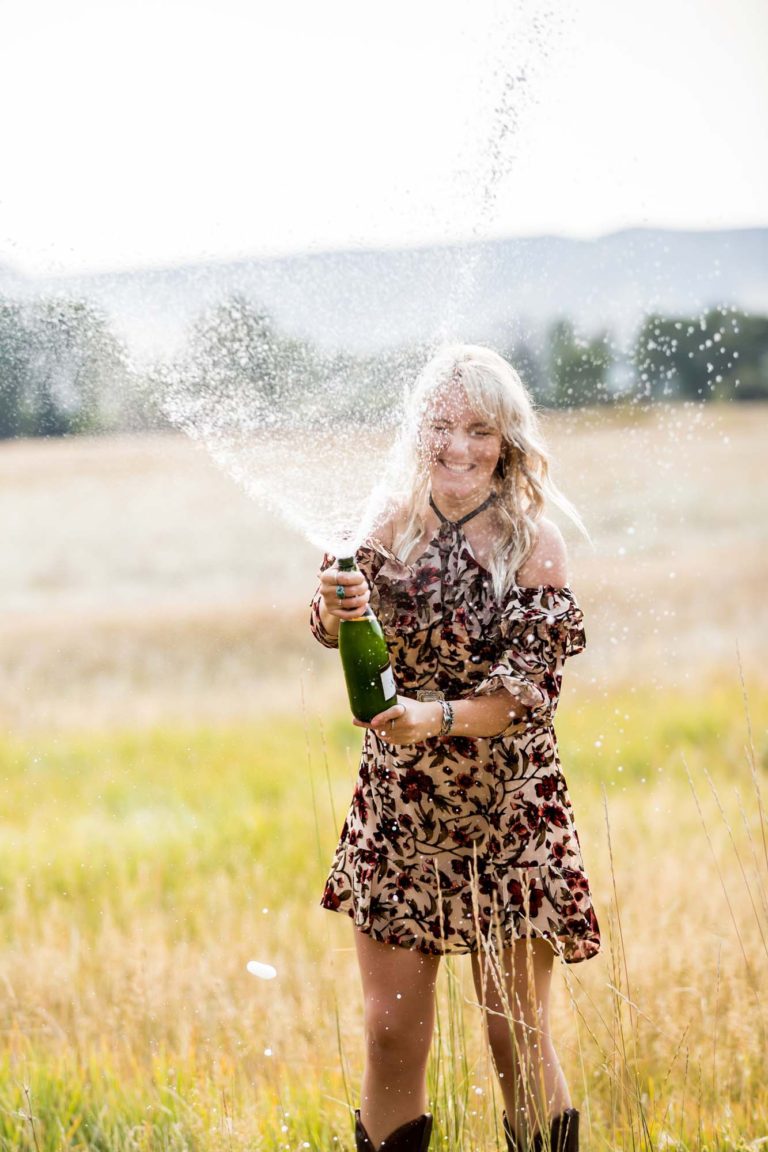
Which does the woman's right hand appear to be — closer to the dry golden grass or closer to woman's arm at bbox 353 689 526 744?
woman's arm at bbox 353 689 526 744

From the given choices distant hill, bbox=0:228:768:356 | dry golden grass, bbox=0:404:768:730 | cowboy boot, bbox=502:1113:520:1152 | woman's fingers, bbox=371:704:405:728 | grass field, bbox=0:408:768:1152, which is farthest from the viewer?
dry golden grass, bbox=0:404:768:730

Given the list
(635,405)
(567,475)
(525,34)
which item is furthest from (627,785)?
(635,405)

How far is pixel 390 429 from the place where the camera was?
10.0ft

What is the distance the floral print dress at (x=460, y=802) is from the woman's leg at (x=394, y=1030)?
58 mm

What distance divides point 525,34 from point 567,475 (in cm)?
1248

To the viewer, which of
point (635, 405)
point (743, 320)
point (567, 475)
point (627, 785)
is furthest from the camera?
point (635, 405)

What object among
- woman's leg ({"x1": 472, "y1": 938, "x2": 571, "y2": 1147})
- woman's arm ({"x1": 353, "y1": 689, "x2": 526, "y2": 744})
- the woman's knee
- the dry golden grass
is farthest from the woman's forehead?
the dry golden grass

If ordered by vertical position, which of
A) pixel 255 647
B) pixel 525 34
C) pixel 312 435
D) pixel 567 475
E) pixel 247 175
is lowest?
pixel 255 647

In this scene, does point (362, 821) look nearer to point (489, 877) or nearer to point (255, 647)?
point (489, 877)

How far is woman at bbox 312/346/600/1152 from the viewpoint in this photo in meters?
2.70

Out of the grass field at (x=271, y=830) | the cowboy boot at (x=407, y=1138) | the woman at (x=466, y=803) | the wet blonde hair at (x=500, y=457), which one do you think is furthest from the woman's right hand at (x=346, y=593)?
the cowboy boot at (x=407, y=1138)

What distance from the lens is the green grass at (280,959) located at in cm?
323

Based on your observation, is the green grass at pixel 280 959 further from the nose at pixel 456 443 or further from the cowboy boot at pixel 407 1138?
the nose at pixel 456 443

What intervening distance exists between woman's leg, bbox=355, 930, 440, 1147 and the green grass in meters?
0.12
